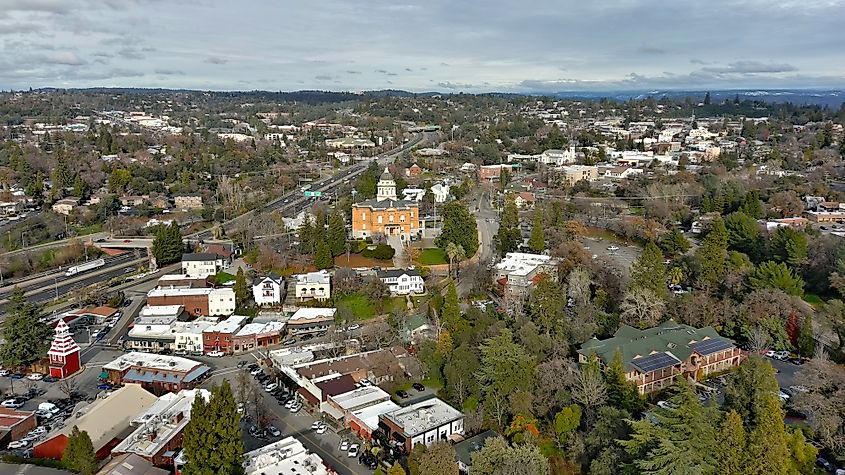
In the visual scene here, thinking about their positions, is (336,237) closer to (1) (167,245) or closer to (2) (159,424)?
(1) (167,245)

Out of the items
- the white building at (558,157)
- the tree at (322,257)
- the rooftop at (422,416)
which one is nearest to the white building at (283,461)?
the rooftop at (422,416)

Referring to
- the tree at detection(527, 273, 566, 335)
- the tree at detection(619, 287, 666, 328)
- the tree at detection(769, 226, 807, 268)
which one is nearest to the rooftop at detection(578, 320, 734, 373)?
the tree at detection(619, 287, 666, 328)

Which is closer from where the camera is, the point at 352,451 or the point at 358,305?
the point at 352,451

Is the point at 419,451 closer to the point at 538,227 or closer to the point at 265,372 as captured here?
the point at 265,372

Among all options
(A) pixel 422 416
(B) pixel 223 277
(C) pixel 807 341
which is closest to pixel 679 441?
(A) pixel 422 416

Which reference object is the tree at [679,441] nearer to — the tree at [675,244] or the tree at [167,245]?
the tree at [675,244]
